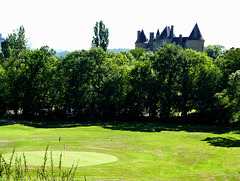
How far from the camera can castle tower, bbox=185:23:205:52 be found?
116 metres

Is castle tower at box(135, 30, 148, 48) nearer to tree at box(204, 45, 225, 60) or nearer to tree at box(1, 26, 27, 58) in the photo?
tree at box(204, 45, 225, 60)

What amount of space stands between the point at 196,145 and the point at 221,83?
85.1 feet

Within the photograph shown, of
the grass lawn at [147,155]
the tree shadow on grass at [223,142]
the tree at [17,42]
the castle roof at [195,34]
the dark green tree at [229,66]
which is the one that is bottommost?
the grass lawn at [147,155]

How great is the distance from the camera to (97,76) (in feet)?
209

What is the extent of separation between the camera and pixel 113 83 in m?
62.2

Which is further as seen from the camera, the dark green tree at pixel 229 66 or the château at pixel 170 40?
the château at pixel 170 40

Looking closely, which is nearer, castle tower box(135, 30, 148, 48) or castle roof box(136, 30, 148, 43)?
castle tower box(135, 30, 148, 48)

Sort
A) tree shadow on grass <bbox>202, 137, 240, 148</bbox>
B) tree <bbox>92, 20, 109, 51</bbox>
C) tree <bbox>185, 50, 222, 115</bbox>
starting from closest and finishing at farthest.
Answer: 1. tree shadow on grass <bbox>202, 137, 240, 148</bbox>
2. tree <bbox>185, 50, 222, 115</bbox>
3. tree <bbox>92, 20, 109, 51</bbox>

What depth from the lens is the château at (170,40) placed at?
116188mm

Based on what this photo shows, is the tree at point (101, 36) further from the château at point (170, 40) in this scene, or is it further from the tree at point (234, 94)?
the tree at point (234, 94)

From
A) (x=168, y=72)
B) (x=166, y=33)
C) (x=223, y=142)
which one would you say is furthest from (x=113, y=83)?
(x=166, y=33)

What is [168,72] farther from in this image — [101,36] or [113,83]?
[101,36]

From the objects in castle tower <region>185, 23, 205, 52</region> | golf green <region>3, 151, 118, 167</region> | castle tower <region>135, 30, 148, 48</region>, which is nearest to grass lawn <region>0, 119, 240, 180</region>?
golf green <region>3, 151, 118, 167</region>

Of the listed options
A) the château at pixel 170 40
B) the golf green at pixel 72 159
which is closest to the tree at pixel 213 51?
the château at pixel 170 40
